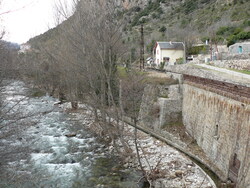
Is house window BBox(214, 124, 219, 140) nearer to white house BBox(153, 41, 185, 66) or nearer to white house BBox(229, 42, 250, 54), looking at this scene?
white house BBox(229, 42, 250, 54)

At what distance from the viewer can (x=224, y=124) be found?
998 centimetres

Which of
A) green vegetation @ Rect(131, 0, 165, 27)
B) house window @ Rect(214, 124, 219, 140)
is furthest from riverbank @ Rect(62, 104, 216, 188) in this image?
green vegetation @ Rect(131, 0, 165, 27)

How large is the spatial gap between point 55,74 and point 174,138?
17991mm

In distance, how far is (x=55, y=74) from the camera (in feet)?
91.4

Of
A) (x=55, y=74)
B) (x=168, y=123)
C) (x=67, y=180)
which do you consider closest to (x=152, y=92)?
(x=168, y=123)

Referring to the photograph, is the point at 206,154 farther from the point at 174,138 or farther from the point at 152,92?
the point at 152,92

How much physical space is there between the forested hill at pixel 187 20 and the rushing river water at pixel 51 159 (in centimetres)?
747

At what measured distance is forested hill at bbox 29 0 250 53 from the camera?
97.0 feet

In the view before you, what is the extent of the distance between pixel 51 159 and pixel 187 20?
158 feet

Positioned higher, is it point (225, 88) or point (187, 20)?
point (187, 20)

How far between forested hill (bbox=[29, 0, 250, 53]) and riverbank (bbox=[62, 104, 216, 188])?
728cm

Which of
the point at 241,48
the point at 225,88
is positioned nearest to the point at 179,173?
the point at 225,88

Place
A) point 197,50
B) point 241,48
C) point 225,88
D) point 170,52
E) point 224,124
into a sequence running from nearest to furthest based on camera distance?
point 224,124, point 225,88, point 241,48, point 197,50, point 170,52

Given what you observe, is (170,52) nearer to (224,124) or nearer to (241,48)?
(241,48)
